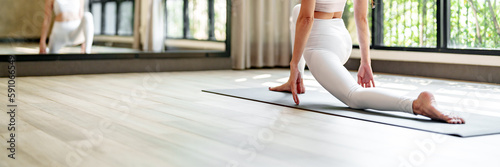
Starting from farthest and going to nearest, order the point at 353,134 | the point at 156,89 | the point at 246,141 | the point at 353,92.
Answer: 1. the point at 156,89
2. the point at 353,92
3. the point at 353,134
4. the point at 246,141

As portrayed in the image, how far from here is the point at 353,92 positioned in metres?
2.77

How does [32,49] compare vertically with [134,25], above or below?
below

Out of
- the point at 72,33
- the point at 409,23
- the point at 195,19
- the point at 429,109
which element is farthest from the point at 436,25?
the point at 72,33

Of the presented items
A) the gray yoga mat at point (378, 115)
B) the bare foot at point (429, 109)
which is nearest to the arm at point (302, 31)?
the gray yoga mat at point (378, 115)

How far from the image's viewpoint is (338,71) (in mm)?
2836

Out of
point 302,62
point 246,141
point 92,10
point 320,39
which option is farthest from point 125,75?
point 246,141

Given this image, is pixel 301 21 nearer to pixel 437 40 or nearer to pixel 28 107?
pixel 28 107

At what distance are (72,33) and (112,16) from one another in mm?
339

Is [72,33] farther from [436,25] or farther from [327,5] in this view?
[436,25]

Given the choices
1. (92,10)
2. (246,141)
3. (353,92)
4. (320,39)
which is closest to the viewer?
(246,141)

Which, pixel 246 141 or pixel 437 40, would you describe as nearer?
pixel 246 141

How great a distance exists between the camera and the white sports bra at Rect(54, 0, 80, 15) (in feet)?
15.7

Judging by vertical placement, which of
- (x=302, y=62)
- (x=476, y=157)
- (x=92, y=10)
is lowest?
(x=476, y=157)

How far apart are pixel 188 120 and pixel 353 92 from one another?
738mm
